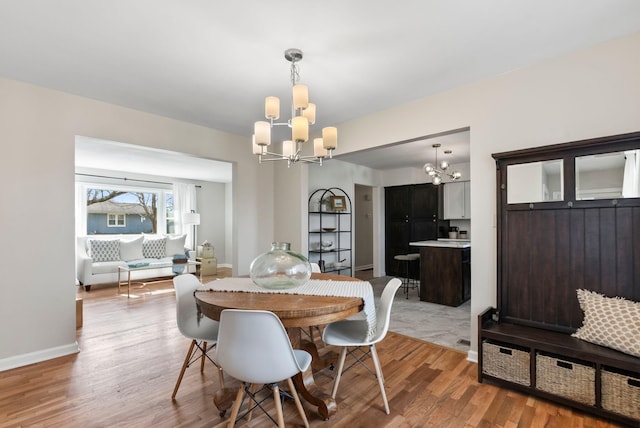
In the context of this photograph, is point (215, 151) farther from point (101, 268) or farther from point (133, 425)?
point (101, 268)

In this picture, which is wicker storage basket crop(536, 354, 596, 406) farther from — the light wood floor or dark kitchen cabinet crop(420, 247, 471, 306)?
dark kitchen cabinet crop(420, 247, 471, 306)

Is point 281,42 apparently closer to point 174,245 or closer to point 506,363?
point 506,363

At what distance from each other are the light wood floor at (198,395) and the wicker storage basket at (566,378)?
12 centimetres

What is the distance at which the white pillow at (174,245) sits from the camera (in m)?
6.90

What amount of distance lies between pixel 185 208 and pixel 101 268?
2506mm

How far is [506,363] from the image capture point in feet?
7.11

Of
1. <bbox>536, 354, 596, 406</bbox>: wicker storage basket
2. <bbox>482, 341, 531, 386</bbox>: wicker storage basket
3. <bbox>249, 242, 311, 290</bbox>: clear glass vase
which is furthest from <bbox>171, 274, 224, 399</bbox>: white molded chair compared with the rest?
<bbox>536, 354, 596, 406</bbox>: wicker storage basket

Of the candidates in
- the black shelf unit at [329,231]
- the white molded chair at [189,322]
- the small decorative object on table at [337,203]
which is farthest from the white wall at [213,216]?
the white molded chair at [189,322]

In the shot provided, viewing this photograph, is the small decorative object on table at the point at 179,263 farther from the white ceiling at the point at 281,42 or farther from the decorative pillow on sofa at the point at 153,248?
the white ceiling at the point at 281,42

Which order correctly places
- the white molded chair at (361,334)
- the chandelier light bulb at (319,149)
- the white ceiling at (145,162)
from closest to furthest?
the white molded chair at (361,334), the chandelier light bulb at (319,149), the white ceiling at (145,162)

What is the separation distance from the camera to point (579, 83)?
2217mm

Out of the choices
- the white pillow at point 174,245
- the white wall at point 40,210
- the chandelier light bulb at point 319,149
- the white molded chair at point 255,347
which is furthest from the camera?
the white pillow at point 174,245

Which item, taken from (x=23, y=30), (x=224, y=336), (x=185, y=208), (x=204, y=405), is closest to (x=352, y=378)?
(x=204, y=405)

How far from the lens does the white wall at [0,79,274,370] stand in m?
2.61
